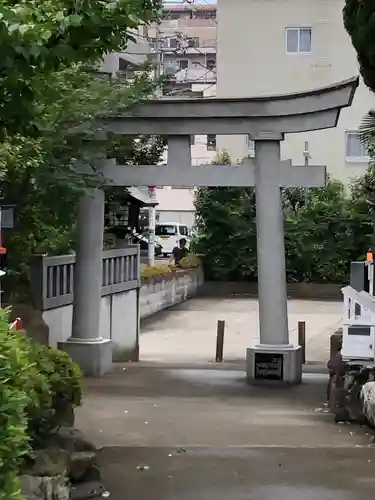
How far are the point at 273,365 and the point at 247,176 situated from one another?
9.69 ft

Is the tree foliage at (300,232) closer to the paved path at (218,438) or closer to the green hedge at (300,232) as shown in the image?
the green hedge at (300,232)

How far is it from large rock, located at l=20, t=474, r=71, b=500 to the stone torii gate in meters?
7.72

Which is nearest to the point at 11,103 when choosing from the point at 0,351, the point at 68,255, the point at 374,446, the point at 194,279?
the point at 0,351

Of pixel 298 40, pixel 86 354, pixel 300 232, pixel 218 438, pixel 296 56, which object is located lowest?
pixel 218 438

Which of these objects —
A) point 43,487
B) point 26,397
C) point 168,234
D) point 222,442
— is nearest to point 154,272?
point 168,234

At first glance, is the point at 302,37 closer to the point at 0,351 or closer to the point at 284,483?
the point at 284,483

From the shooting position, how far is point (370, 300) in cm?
1086

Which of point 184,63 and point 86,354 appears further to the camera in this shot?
point 184,63

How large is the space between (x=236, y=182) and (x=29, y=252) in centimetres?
341

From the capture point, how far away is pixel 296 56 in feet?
110

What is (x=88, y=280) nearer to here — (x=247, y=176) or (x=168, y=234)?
(x=247, y=176)

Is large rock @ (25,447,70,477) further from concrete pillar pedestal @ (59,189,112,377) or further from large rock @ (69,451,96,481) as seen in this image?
concrete pillar pedestal @ (59,189,112,377)

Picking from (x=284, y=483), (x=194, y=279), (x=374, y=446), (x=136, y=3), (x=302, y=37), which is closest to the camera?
(x=136, y=3)

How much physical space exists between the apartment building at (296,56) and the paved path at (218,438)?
19.1 metres
